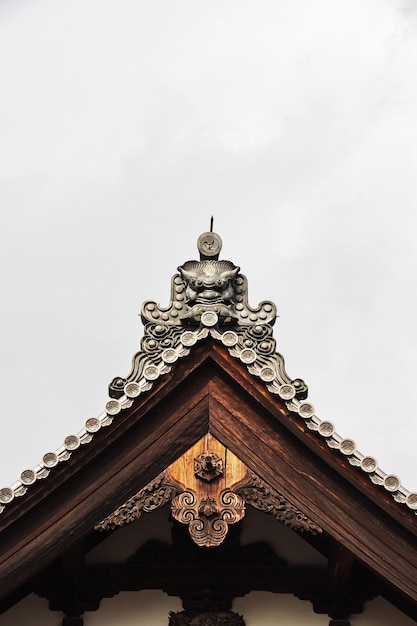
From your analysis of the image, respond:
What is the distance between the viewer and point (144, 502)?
33.1 feet

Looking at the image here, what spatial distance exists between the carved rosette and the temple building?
12 millimetres

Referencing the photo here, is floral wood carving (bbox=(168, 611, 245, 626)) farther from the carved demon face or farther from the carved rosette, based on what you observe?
the carved demon face

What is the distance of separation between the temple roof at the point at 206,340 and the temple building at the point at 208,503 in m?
0.01

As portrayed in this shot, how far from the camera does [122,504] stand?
33.4 feet

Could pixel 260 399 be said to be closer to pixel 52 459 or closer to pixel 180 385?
pixel 180 385

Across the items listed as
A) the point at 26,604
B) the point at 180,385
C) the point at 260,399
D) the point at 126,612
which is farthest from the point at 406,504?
the point at 26,604

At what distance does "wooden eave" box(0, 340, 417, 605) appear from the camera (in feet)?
33.3

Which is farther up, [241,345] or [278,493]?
[241,345]

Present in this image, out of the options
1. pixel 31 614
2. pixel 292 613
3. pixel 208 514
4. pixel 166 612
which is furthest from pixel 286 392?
pixel 31 614

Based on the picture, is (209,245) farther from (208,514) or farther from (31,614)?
(31,614)

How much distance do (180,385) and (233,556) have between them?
1.87 meters

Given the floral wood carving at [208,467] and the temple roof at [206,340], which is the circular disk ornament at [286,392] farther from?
the floral wood carving at [208,467]

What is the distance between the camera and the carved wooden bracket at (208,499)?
10047mm

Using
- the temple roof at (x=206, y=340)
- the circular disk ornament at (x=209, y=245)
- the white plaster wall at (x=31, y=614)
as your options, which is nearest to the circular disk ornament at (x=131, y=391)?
the temple roof at (x=206, y=340)
